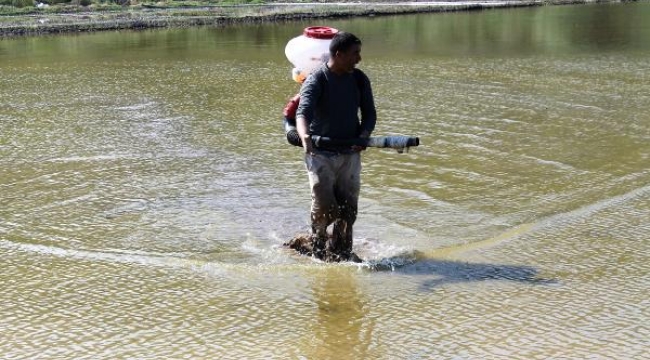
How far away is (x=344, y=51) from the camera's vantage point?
18.5ft

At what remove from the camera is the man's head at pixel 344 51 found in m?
5.63

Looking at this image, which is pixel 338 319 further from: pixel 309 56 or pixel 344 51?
pixel 309 56

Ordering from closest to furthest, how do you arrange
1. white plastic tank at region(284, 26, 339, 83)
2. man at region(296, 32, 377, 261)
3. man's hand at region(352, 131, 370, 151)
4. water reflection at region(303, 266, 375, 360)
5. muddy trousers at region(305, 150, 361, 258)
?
water reflection at region(303, 266, 375, 360) → man at region(296, 32, 377, 261) → man's hand at region(352, 131, 370, 151) → muddy trousers at region(305, 150, 361, 258) → white plastic tank at region(284, 26, 339, 83)

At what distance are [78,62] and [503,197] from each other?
16000 millimetres

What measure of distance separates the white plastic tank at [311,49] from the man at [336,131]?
0.26m

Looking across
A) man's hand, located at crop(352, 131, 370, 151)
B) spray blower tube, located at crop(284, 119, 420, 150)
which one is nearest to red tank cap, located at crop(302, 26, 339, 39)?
spray blower tube, located at crop(284, 119, 420, 150)

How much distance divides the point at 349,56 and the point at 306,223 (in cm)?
203

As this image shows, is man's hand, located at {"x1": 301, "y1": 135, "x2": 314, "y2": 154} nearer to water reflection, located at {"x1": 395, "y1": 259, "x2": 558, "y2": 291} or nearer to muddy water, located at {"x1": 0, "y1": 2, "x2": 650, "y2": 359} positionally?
muddy water, located at {"x1": 0, "y1": 2, "x2": 650, "y2": 359}

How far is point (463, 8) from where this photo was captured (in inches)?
1817

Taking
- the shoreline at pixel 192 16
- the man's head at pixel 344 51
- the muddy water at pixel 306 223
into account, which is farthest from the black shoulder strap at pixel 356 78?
the shoreline at pixel 192 16

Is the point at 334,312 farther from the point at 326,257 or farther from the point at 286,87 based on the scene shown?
the point at 286,87

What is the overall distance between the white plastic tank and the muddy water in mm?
1444

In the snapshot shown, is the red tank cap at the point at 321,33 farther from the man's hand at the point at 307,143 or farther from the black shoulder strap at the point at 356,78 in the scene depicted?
the man's hand at the point at 307,143

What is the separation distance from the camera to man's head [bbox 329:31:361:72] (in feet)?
18.5
